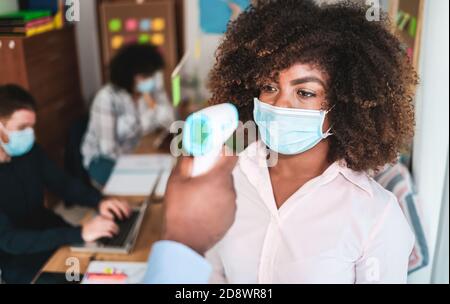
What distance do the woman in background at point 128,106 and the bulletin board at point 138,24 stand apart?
37 centimetres

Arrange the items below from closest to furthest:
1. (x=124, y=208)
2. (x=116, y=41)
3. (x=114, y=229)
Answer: (x=114, y=229), (x=124, y=208), (x=116, y=41)

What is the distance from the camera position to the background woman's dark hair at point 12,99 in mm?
959

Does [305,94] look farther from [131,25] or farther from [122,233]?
[131,25]

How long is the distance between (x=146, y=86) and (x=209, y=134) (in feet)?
4.33

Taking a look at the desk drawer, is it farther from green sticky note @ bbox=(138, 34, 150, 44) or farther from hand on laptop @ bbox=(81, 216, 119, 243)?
green sticky note @ bbox=(138, 34, 150, 44)

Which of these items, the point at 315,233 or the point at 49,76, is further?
the point at 49,76

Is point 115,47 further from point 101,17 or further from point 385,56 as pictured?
point 385,56

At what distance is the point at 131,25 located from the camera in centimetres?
264

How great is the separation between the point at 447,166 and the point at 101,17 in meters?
2.07

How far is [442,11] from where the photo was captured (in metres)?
1.04

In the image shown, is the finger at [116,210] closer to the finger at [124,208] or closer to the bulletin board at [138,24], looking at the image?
the finger at [124,208]

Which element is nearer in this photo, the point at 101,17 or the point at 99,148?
the point at 99,148

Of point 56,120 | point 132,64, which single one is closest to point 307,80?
point 56,120
